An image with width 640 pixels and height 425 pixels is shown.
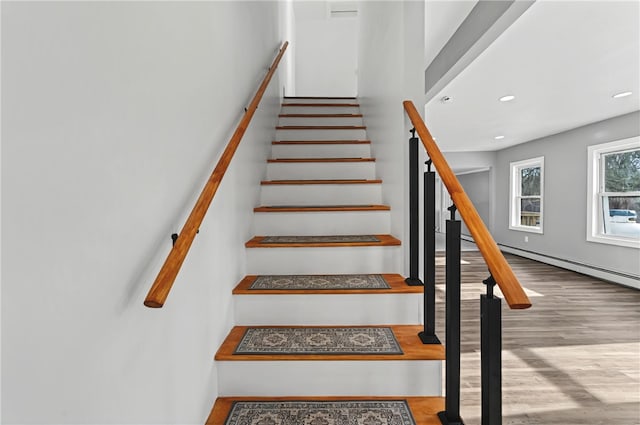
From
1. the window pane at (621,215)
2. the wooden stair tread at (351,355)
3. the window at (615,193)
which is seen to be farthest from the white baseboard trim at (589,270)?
the wooden stair tread at (351,355)

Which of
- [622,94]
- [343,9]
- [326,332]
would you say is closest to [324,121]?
[326,332]

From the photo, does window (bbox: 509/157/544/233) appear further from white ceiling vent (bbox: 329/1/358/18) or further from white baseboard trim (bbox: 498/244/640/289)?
white ceiling vent (bbox: 329/1/358/18)

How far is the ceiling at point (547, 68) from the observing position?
260 cm

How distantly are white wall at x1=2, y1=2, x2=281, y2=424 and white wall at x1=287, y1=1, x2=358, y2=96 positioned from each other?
19.8ft

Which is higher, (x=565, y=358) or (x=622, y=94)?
(x=622, y=94)

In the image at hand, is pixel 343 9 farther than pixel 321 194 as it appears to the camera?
Yes

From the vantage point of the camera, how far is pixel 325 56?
23.2ft

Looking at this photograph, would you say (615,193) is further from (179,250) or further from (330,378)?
(179,250)

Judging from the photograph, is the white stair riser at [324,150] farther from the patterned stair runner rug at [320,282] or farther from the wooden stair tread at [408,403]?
the wooden stair tread at [408,403]

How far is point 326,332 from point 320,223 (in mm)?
874

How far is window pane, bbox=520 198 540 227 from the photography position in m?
8.07

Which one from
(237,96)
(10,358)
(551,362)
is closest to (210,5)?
(237,96)

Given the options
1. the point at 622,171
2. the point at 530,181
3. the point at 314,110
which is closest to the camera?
the point at 314,110

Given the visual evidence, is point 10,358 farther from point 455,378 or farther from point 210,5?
point 210,5
